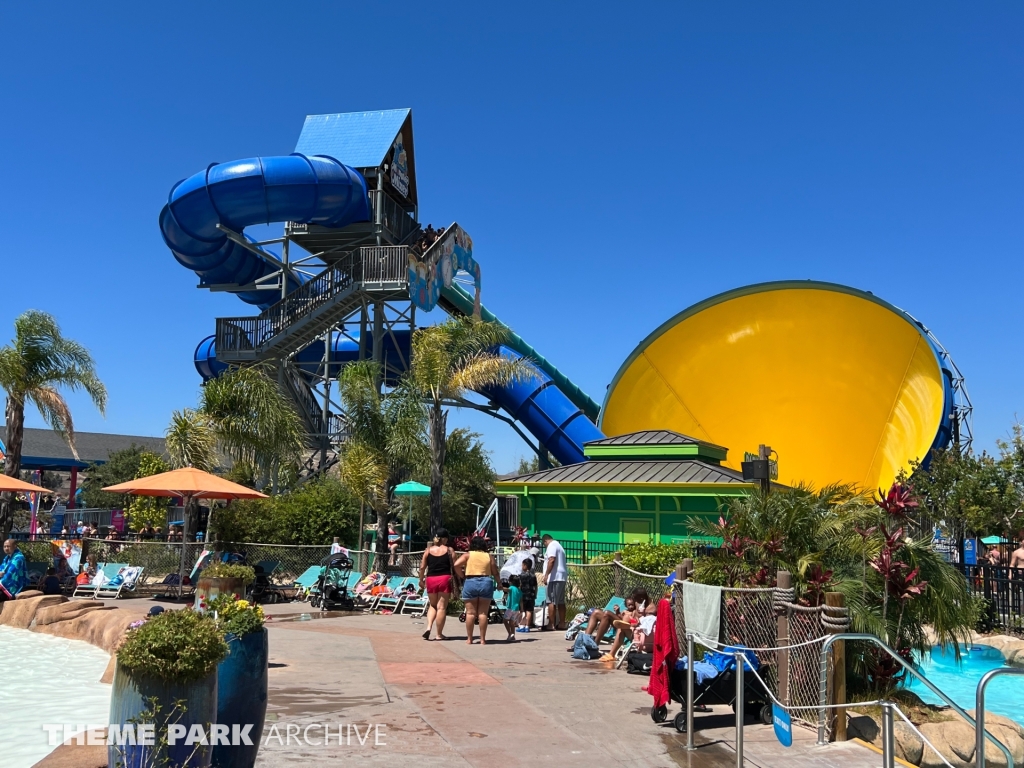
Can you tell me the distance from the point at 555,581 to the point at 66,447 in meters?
48.6

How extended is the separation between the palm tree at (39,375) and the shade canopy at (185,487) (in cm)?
779

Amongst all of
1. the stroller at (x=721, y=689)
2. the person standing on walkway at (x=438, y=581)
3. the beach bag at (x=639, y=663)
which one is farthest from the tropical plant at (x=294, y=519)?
the stroller at (x=721, y=689)

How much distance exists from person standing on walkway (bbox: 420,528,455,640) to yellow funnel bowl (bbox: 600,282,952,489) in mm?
16454

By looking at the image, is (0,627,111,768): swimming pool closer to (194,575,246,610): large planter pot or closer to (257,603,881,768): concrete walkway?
(194,575,246,610): large planter pot

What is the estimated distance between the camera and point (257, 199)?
24.2 metres

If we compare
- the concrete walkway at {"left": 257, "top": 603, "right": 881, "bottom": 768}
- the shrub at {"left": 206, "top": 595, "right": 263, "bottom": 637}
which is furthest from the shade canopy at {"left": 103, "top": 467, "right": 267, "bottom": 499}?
the shrub at {"left": 206, "top": 595, "right": 263, "bottom": 637}

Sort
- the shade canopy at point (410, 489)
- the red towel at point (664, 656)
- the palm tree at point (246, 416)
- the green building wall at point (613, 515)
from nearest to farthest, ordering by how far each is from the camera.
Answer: the red towel at point (664, 656) → the green building wall at point (613, 515) → the palm tree at point (246, 416) → the shade canopy at point (410, 489)

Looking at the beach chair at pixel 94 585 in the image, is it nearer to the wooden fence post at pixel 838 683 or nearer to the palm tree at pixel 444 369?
the palm tree at pixel 444 369

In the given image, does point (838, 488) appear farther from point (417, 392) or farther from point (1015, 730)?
point (417, 392)

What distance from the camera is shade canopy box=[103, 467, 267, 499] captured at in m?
15.2

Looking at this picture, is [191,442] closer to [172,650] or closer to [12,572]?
[12,572]

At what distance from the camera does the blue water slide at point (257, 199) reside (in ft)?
78.8

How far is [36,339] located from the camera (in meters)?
22.1

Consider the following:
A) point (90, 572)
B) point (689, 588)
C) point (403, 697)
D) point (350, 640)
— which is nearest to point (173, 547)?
point (90, 572)
